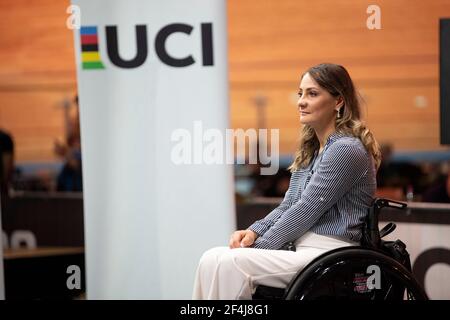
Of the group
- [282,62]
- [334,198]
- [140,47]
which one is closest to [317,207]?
[334,198]

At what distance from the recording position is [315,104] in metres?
2.70

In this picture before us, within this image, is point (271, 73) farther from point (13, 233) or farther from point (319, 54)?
point (13, 233)

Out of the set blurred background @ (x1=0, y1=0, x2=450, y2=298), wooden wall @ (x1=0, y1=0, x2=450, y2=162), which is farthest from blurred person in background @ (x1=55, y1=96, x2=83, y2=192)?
wooden wall @ (x1=0, y1=0, x2=450, y2=162)

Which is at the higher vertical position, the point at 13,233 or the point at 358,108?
the point at 358,108

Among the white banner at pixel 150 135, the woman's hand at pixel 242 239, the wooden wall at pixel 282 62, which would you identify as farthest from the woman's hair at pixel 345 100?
the wooden wall at pixel 282 62

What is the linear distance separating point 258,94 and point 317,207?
18.9ft

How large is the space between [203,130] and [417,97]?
16.4 feet

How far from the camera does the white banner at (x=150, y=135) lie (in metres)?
3.34

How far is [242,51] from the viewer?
7.48m

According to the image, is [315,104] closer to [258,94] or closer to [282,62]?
[282,62]

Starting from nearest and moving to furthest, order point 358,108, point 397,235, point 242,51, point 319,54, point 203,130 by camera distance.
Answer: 1. point 358,108
2. point 203,130
3. point 397,235
4. point 319,54
5. point 242,51

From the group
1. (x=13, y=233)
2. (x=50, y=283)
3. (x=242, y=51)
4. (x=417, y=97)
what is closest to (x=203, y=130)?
(x=50, y=283)

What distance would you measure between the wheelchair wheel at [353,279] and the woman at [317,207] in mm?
149

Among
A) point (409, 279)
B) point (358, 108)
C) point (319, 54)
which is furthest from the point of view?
point (319, 54)
